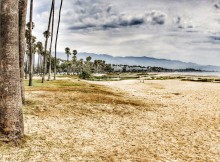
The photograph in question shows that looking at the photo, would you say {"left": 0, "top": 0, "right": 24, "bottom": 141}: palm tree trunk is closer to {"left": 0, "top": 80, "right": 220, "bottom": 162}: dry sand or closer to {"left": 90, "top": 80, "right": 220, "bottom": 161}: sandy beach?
{"left": 0, "top": 80, "right": 220, "bottom": 162}: dry sand

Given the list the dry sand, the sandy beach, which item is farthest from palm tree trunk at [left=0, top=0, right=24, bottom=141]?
the sandy beach

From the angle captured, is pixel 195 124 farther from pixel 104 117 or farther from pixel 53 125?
pixel 53 125

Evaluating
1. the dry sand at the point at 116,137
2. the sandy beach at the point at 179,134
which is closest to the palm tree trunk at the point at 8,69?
the dry sand at the point at 116,137

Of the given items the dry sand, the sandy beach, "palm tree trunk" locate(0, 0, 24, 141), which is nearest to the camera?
"palm tree trunk" locate(0, 0, 24, 141)

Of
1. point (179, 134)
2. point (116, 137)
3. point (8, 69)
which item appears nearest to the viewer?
point (8, 69)

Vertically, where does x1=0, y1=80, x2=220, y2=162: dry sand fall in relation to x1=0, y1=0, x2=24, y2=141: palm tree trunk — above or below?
below

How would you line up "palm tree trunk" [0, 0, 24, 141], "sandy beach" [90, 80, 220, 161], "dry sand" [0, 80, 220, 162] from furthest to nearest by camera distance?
"sandy beach" [90, 80, 220, 161] < "dry sand" [0, 80, 220, 162] < "palm tree trunk" [0, 0, 24, 141]

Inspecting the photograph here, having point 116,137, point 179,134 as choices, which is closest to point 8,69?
point 116,137

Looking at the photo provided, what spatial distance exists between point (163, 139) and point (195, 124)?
176 inches

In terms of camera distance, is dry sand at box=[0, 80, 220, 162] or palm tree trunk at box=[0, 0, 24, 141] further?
dry sand at box=[0, 80, 220, 162]

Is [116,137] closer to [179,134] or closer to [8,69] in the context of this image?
[179,134]

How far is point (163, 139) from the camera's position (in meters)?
12.8

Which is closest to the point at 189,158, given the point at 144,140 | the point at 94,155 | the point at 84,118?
the point at 144,140

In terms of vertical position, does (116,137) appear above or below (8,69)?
below
